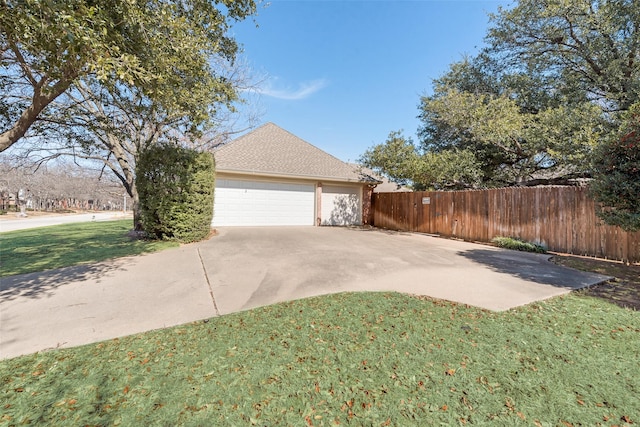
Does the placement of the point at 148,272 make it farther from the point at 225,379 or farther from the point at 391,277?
the point at 391,277

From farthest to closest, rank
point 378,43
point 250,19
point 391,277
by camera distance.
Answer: point 378,43, point 250,19, point 391,277

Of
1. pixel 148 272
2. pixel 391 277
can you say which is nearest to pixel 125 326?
pixel 148 272

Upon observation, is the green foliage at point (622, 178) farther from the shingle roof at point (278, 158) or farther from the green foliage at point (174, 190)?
the green foliage at point (174, 190)

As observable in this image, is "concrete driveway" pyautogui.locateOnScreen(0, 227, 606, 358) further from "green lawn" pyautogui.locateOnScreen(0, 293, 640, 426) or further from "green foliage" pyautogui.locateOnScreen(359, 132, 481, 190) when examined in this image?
"green foliage" pyautogui.locateOnScreen(359, 132, 481, 190)

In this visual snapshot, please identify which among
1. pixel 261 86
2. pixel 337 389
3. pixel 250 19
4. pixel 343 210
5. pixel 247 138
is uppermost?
pixel 261 86

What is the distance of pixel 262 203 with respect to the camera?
1317cm

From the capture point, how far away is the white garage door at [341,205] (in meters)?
14.5

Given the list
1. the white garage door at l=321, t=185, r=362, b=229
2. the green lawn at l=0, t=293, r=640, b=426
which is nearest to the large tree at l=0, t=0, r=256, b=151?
the green lawn at l=0, t=293, r=640, b=426

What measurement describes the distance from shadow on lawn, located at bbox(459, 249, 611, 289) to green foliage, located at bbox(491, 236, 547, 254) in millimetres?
413

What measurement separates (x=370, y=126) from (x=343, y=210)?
5.77 metres

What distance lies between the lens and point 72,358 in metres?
2.62

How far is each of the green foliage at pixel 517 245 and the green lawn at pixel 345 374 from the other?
5247mm

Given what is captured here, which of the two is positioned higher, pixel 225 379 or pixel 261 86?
pixel 261 86

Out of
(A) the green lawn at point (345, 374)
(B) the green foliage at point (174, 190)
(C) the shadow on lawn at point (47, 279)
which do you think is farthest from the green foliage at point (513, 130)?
(C) the shadow on lawn at point (47, 279)
